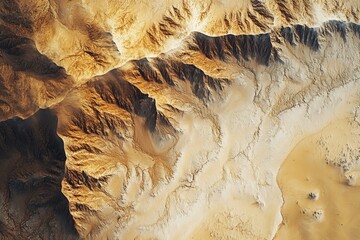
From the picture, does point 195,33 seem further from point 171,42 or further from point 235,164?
point 235,164

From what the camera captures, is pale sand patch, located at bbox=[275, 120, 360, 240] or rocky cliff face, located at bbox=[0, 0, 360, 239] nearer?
rocky cliff face, located at bbox=[0, 0, 360, 239]

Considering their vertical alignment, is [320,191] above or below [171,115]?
below

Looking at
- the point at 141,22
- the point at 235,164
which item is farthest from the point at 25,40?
the point at 235,164

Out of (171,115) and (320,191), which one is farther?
(320,191)

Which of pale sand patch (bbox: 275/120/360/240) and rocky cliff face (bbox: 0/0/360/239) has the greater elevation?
rocky cliff face (bbox: 0/0/360/239)
